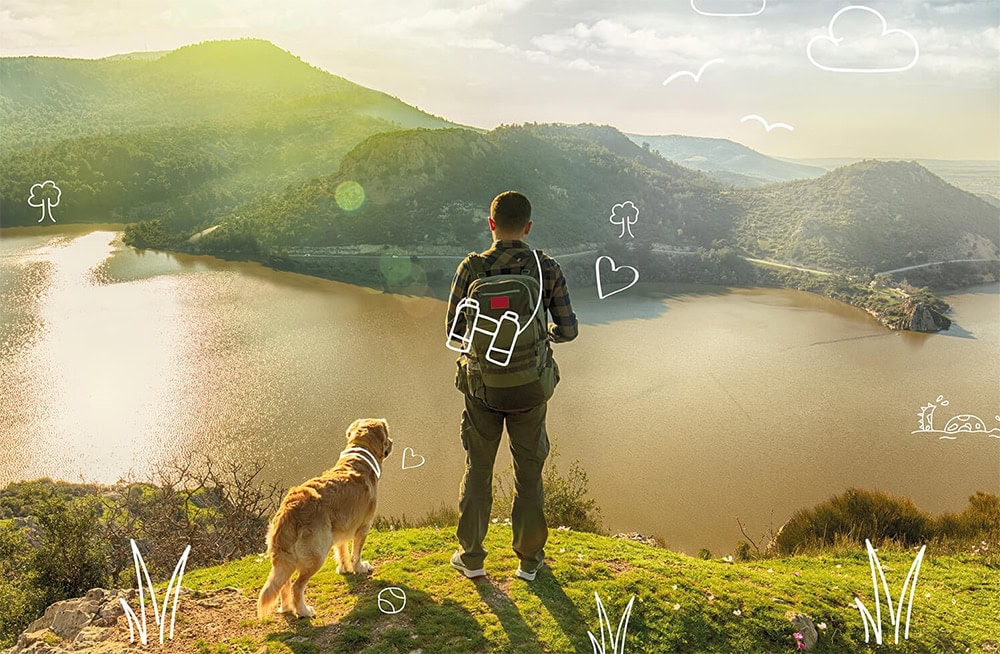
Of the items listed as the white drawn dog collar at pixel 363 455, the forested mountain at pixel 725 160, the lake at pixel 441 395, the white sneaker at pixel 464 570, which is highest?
the forested mountain at pixel 725 160

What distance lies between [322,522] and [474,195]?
31.0m

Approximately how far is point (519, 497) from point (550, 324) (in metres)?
0.85

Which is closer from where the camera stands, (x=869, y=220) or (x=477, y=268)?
(x=477, y=268)

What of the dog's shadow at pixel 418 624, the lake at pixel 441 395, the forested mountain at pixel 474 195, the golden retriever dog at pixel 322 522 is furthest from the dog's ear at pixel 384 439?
the forested mountain at pixel 474 195

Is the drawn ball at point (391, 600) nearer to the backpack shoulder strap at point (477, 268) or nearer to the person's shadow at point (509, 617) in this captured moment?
the person's shadow at point (509, 617)

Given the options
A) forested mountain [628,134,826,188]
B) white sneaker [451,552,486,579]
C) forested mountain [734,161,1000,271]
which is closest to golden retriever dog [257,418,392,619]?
white sneaker [451,552,486,579]

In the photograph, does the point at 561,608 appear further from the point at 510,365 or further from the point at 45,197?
the point at 45,197

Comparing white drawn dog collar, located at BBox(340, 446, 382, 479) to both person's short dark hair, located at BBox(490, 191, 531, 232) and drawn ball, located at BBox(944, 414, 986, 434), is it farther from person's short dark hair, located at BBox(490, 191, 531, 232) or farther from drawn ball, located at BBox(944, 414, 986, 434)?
drawn ball, located at BBox(944, 414, 986, 434)

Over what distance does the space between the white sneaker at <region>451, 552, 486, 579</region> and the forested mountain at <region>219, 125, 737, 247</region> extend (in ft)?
86.8

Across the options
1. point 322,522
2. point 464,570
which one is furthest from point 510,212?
point 464,570

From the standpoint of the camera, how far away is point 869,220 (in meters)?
36.8

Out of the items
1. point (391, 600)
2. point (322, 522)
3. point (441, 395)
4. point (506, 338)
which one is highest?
point (506, 338)

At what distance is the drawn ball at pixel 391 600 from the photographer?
2729 millimetres

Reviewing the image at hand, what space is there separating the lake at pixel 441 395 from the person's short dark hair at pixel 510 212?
22.8 feet
